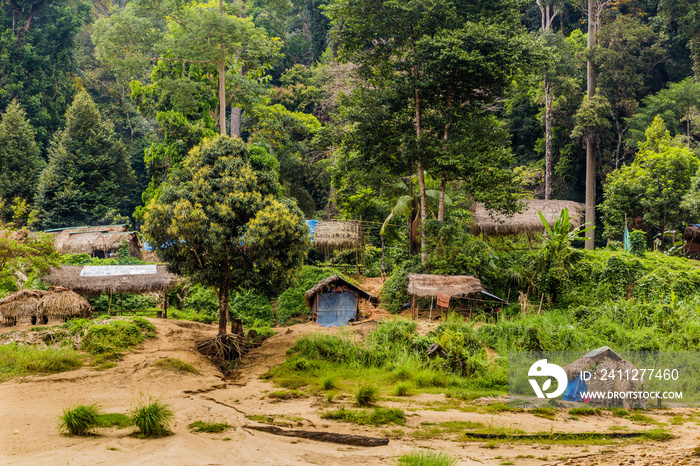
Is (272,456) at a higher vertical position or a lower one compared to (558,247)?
lower

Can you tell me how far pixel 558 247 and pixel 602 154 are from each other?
12709mm

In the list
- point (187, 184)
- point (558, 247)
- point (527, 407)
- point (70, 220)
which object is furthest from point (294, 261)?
point (70, 220)

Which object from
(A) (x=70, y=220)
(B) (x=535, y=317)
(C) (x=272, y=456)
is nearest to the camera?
(C) (x=272, y=456)

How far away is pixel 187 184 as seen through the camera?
13.9 meters

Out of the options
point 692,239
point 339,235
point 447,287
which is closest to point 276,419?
point 447,287

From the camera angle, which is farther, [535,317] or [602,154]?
[602,154]

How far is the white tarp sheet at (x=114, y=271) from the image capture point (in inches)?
676

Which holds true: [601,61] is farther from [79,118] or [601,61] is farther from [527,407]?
[79,118]

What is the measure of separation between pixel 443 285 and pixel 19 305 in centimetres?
1202

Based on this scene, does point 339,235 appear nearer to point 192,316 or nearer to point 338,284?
point 338,284

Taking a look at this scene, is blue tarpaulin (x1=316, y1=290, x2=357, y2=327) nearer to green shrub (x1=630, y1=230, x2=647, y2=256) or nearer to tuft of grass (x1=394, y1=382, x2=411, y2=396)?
tuft of grass (x1=394, y1=382, x2=411, y2=396)

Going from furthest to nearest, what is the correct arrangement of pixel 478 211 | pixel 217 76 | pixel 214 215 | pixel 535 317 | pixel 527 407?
pixel 217 76 < pixel 478 211 < pixel 535 317 < pixel 214 215 < pixel 527 407

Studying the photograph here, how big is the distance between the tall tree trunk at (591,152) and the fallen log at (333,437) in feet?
61.5

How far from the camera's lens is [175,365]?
1262 cm
